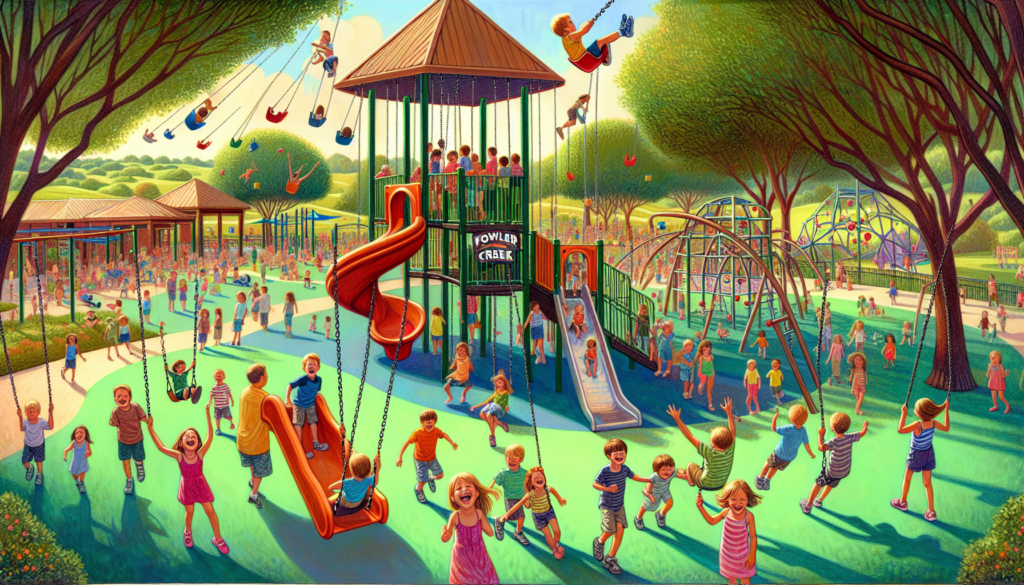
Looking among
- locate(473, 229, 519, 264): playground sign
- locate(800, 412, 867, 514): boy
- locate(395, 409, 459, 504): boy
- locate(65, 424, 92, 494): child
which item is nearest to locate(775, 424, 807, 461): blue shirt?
locate(800, 412, 867, 514): boy

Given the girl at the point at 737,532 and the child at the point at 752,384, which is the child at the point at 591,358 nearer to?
the child at the point at 752,384

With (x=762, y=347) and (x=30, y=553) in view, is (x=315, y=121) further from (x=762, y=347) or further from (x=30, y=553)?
(x=762, y=347)

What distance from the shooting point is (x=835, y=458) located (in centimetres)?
1077

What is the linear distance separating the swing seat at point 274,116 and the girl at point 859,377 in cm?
1070

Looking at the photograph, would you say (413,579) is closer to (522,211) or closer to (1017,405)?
(522,211)

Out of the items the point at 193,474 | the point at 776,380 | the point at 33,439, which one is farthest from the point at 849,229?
the point at 33,439

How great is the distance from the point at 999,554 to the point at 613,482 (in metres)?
5.81

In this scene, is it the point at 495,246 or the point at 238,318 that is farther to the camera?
the point at 495,246

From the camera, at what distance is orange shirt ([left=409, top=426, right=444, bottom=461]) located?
416 inches

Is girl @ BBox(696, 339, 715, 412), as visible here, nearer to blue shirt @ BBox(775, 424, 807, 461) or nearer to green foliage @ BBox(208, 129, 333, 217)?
blue shirt @ BBox(775, 424, 807, 461)

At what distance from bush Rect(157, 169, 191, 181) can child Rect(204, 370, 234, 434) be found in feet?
12.0

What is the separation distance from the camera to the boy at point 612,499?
9820mm

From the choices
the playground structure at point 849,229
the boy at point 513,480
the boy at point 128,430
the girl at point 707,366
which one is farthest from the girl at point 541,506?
the playground structure at point 849,229

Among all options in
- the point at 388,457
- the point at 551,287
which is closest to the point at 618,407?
the point at 551,287
